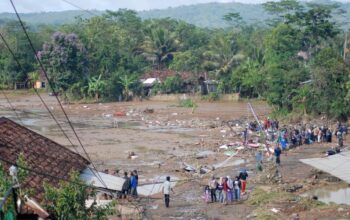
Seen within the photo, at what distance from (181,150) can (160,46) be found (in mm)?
34523

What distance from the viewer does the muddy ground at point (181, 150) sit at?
Result: 18.3 metres

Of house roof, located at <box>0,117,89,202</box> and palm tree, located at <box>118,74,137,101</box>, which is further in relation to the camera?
palm tree, located at <box>118,74,137,101</box>

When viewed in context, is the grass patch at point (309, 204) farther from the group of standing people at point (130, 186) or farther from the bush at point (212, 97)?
the bush at point (212, 97)

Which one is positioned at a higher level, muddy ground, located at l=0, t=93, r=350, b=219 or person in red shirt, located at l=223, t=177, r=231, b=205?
person in red shirt, located at l=223, t=177, r=231, b=205

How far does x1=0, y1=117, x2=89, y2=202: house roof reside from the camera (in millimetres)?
15195

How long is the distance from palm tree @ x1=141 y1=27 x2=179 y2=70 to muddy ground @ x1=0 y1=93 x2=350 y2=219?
32.4 ft

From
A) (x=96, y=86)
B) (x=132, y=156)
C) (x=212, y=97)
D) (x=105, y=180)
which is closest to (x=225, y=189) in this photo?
(x=105, y=180)

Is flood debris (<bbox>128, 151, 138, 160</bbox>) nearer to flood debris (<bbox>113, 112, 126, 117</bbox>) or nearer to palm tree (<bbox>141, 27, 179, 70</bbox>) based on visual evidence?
flood debris (<bbox>113, 112, 126, 117</bbox>)

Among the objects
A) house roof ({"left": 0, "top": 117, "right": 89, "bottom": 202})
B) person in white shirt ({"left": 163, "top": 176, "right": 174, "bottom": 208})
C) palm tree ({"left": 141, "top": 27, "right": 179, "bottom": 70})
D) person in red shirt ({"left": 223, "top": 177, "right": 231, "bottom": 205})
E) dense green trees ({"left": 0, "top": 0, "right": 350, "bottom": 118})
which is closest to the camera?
house roof ({"left": 0, "top": 117, "right": 89, "bottom": 202})

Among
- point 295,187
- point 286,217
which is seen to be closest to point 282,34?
point 295,187

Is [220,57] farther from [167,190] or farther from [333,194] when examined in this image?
[167,190]

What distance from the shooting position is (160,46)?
64375 millimetres

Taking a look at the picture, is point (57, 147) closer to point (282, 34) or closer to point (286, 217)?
point (286, 217)

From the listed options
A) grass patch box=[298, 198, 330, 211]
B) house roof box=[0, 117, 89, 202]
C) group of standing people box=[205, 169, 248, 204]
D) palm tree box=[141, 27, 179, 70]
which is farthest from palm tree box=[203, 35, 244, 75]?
house roof box=[0, 117, 89, 202]
